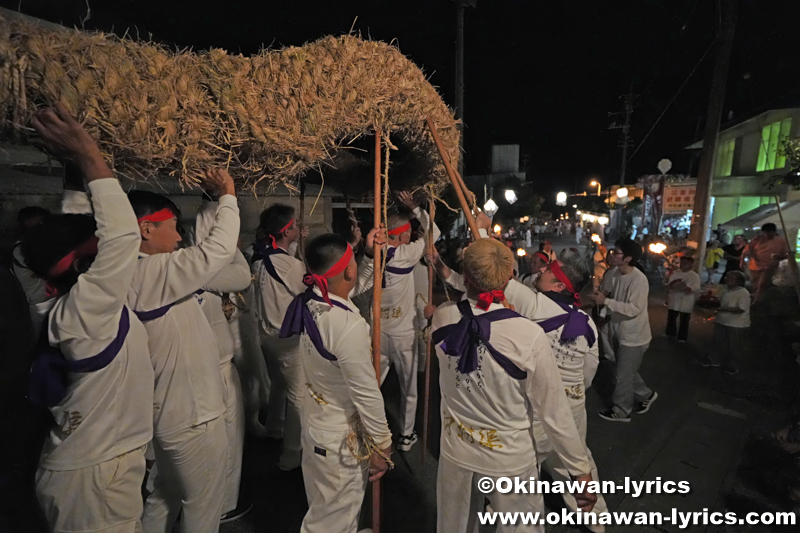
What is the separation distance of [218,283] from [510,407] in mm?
2206

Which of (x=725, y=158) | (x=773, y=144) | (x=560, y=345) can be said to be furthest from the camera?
(x=725, y=158)

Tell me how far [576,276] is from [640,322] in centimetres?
204

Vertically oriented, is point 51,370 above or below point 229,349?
above

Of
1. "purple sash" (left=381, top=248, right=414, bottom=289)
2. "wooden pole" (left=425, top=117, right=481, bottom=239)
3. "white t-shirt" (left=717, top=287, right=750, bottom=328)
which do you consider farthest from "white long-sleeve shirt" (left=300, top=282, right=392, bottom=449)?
"white t-shirt" (left=717, top=287, right=750, bottom=328)

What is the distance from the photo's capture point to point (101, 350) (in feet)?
6.01

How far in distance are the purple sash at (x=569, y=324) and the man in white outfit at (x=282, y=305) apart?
228cm

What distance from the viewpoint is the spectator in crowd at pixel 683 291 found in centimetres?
714

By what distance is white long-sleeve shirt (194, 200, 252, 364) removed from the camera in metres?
2.82

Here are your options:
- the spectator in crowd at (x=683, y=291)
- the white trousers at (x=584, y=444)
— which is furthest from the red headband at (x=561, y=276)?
the spectator in crowd at (x=683, y=291)

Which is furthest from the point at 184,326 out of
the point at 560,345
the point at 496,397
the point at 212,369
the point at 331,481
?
the point at 560,345

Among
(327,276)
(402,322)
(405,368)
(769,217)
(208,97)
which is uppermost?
(208,97)

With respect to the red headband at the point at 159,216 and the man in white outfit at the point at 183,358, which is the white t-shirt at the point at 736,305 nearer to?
the man in white outfit at the point at 183,358

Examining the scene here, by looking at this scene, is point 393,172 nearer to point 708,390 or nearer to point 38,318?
point 38,318

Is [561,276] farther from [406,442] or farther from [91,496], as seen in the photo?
[91,496]
